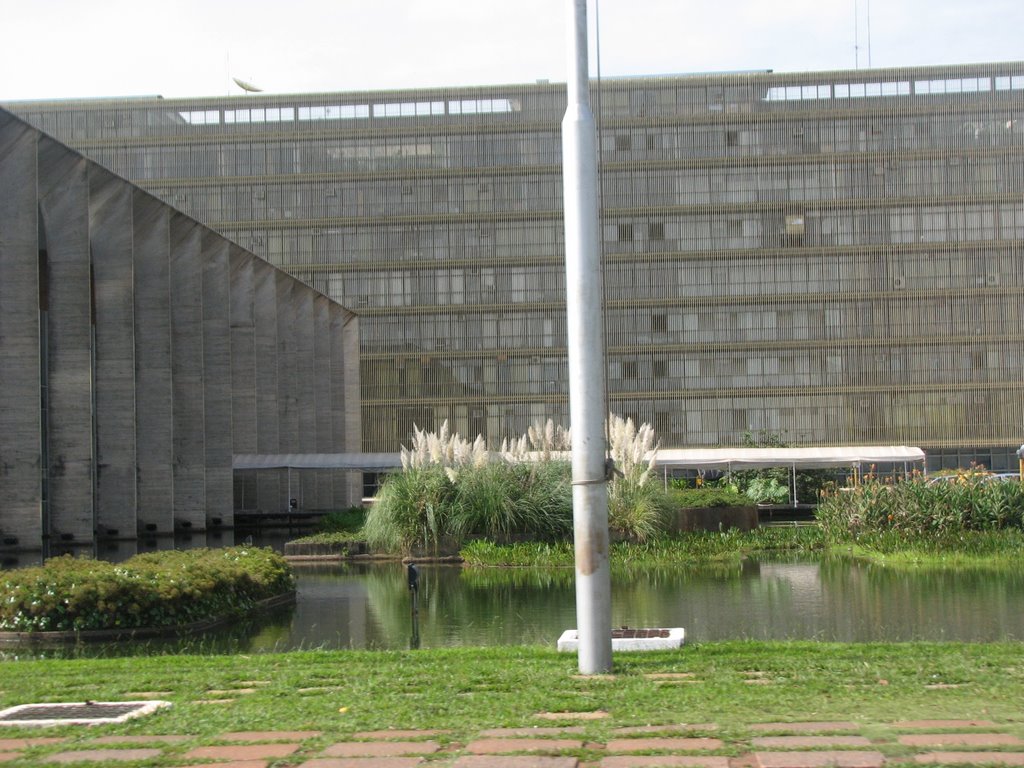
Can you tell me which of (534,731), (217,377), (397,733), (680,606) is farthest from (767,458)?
(397,733)

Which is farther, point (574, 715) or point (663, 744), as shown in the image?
point (574, 715)

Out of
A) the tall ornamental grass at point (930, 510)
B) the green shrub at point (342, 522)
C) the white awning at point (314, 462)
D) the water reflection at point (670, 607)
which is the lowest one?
the water reflection at point (670, 607)

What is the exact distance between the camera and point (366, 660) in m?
10.2

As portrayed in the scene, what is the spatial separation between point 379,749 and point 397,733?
0.41 metres

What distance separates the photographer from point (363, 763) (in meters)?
6.22

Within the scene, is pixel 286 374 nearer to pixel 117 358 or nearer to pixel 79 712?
pixel 117 358

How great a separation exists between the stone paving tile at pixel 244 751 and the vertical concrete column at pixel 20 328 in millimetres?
25524

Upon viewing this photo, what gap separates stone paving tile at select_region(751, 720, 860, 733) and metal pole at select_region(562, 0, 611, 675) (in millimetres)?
2149

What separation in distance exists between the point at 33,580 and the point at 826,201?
56.0 m

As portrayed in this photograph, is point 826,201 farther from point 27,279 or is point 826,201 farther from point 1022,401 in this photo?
point 27,279

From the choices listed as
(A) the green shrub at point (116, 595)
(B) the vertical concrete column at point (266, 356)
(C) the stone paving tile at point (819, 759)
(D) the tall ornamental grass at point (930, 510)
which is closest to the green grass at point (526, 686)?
(C) the stone paving tile at point (819, 759)

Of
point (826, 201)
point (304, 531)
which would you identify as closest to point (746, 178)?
point (826, 201)

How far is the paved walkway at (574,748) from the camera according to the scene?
607cm

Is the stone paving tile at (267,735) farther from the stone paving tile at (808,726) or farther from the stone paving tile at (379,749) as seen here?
the stone paving tile at (808,726)
